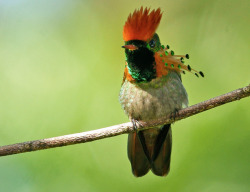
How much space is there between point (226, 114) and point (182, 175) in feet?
3.22

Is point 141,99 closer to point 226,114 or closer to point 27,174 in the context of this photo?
point 226,114

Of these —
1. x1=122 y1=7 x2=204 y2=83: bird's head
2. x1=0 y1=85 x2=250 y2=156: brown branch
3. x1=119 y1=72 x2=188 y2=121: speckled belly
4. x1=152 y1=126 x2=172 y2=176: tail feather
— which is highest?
x1=122 y1=7 x2=204 y2=83: bird's head

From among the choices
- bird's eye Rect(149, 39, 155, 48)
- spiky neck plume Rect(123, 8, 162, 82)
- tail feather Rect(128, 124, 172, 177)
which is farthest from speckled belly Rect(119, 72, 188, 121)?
tail feather Rect(128, 124, 172, 177)

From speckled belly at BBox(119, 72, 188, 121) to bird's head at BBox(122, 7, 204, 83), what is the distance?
86mm

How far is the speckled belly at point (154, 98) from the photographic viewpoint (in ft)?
15.2

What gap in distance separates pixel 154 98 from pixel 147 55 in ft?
1.68

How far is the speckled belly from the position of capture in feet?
15.2

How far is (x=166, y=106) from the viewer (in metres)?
4.62

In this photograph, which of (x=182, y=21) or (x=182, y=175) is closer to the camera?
(x=182, y=175)

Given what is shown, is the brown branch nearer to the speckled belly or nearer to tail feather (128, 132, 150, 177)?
the speckled belly

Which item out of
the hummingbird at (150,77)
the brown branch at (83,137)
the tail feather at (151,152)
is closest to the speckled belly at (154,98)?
the hummingbird at (150,77)

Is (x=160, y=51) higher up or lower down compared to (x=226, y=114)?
higher up

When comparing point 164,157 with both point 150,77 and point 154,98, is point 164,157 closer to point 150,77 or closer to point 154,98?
point 154,98

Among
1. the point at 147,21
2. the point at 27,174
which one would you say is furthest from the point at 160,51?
the point at 27,174
